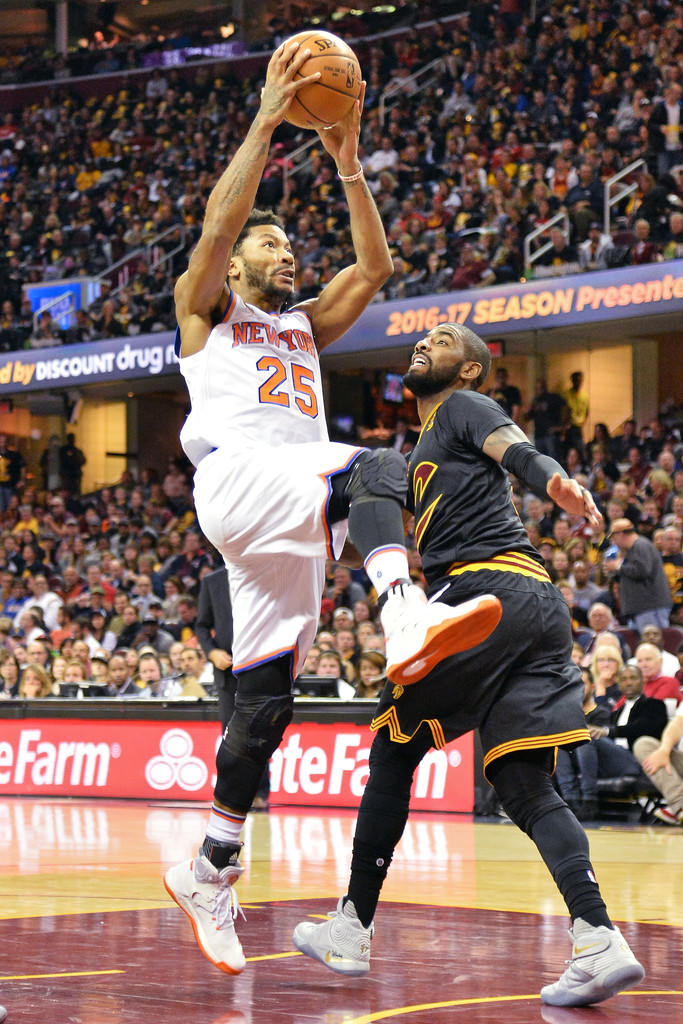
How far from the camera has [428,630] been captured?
3791 millimetres

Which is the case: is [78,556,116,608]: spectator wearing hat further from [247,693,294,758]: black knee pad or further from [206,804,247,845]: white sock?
[247,693,294,758]: black knee pad

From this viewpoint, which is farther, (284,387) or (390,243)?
(390,243)

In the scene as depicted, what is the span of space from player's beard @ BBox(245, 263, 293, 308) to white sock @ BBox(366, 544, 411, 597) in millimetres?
Result: 1209

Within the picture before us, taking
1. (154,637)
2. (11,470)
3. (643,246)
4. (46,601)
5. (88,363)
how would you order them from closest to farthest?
(154,637) < (643,246) < (46,601) < (88,363) < (11,470)

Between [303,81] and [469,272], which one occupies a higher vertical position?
[469,272]

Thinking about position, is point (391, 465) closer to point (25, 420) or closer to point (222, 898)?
point (222, 898)

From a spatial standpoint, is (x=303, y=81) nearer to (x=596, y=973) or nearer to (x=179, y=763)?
(x=596, y=973)

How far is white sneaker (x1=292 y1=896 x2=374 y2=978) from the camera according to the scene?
425cm

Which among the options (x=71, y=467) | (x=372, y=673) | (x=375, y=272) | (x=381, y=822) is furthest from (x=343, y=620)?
(x=71, y=467)

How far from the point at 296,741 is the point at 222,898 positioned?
725 centimetres

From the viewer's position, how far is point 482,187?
19.8 metres

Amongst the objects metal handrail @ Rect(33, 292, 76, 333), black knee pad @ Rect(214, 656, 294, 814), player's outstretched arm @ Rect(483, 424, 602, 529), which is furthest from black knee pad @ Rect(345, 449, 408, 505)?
metal handrail @ Rect(33, 292, 76, 333)

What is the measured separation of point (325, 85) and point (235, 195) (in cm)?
54

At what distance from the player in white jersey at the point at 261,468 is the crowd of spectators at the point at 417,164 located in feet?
39.8
